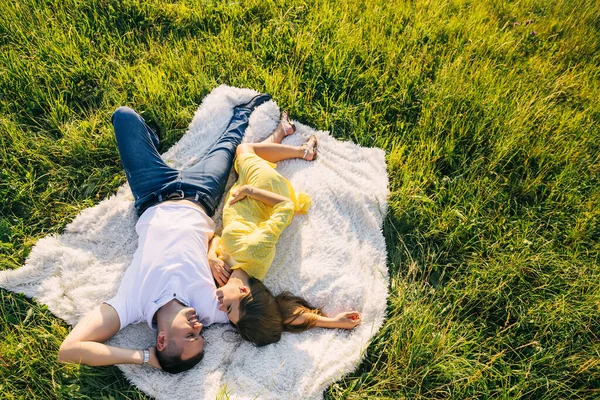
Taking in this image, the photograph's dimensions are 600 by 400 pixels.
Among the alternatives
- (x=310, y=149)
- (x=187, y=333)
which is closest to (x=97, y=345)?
(x=187, y=333)

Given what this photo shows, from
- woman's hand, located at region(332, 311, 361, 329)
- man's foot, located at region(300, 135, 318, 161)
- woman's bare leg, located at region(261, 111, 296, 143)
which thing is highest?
woman's bare leg, located at region(261, 111, 296, 143)

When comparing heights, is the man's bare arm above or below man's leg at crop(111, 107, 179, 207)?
below

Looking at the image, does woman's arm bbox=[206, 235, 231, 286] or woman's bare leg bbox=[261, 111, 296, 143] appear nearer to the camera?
woman's arm bbox=[206, 235, 231, 286]

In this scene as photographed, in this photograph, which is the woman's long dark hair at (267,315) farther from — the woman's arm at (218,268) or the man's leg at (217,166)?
the man's leg at (217,166)

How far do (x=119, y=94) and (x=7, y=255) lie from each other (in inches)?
71.3

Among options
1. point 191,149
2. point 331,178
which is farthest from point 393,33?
point 191,149

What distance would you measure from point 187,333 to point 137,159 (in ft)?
5.06

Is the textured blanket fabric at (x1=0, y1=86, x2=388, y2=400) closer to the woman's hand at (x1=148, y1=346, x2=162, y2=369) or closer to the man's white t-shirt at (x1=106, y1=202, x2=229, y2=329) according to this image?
the woman's hand at (x1=148, y1=346, x2=162, y2=369)

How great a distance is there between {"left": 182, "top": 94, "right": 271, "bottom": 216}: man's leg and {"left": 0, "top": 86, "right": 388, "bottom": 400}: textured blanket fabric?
0.11 metres

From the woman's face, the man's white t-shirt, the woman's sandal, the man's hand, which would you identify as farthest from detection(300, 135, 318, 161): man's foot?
the woman's face

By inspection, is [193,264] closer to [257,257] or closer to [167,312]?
[167,312]

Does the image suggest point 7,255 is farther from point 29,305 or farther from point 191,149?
point 191,149

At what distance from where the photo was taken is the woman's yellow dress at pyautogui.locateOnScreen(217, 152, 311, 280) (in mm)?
3115

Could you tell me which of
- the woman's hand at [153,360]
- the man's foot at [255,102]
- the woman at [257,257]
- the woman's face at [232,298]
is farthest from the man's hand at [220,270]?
the man's foot at [255,102]
